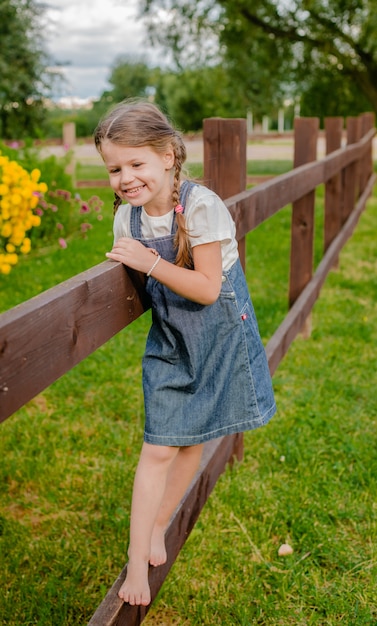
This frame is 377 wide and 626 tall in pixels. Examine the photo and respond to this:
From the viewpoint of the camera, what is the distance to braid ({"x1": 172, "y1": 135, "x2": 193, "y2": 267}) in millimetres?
1870

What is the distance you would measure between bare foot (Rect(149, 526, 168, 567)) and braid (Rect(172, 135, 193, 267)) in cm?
84

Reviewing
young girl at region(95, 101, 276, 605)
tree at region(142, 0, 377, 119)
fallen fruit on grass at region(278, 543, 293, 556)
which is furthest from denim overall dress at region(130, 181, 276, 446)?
tree at region(142, 0, 377, 119)

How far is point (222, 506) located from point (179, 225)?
4.97 feet

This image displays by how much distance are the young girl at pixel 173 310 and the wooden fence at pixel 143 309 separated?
0.27 ft

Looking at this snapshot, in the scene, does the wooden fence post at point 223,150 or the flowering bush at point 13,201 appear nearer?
the wooden fence post at point 223,150

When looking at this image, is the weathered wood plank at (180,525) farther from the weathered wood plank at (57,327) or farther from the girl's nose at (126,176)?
the girl's nose at (126,176)

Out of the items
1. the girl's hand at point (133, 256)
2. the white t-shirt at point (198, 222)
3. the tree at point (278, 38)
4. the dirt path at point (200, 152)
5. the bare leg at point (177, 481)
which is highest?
the tree at point (278, 38)

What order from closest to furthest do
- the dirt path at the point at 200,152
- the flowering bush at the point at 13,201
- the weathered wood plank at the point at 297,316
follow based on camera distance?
1. the flowering bush at the point at 13,201
2. the weathered wood plank at the point at 297,316
3. the dirt path at the point at 200,152

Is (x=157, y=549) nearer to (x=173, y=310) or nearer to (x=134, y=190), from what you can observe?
(x=173, y=310)

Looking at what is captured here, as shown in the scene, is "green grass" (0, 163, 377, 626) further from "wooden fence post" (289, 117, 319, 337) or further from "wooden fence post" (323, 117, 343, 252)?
"wooden fence post" (323, 117, 343, 252)

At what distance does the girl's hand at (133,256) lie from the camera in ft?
5.81

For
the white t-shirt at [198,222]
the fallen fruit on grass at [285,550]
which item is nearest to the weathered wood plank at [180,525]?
the fallen fruit on grass at [285,550]

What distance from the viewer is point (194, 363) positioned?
1.99m

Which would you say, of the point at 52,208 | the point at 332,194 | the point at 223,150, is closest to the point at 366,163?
the point at 332,194
